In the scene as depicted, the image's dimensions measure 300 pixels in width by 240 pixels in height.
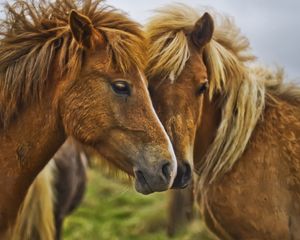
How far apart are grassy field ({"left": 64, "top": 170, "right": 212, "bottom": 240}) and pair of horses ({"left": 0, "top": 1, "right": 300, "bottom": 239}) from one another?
311cm

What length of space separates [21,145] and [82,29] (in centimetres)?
81

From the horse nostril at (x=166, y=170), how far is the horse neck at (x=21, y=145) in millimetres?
749

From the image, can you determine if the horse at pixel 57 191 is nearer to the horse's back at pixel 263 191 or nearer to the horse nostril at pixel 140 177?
the horse's back at pixel 263 191

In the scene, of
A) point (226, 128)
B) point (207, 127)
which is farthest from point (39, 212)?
point (226, 128)

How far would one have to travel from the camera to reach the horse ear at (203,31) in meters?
4.91

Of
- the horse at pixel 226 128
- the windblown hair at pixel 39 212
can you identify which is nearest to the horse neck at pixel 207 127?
the horse at pixel 226 128

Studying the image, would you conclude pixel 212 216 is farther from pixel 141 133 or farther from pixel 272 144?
pixel 141 133

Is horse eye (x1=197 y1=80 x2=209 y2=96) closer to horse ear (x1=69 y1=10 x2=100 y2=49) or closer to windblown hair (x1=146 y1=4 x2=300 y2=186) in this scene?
windblown hair (x1=146 y1=4 x2=300 y2=186)

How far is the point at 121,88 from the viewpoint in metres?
4.10

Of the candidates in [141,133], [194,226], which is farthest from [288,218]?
[194,226]

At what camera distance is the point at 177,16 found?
525 cm

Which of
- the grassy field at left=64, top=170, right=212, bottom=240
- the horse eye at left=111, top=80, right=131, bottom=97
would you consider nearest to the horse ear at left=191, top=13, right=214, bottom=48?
the horse eye at left=111, top=80, right=131, bottom=97

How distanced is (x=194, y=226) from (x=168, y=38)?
371cm

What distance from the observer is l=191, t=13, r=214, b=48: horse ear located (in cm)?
491
